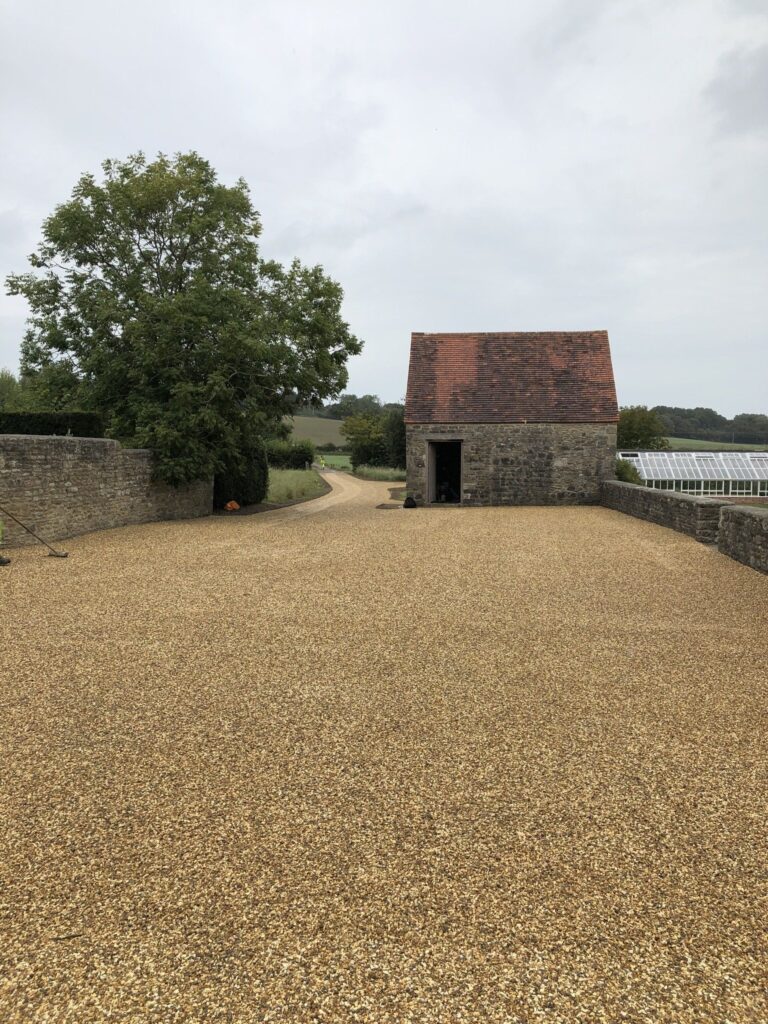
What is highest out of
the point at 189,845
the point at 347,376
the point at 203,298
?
the point at 203,298

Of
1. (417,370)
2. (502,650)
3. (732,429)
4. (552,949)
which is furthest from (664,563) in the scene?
(732,429)

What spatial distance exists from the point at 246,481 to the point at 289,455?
22174 millimetres

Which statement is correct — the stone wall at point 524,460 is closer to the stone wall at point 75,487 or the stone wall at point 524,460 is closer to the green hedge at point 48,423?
the stone wall at point 75,487

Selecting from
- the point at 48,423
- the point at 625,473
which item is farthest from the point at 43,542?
the point at 625,473

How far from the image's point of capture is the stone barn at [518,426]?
834 inches

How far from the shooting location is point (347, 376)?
18.5 metres

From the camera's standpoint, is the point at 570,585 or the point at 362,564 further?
the point at 362,564

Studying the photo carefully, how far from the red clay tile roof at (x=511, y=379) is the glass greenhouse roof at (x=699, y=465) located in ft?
29.6

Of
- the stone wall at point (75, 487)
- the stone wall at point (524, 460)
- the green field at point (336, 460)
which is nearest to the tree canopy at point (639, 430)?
the green field at point (336, 460)

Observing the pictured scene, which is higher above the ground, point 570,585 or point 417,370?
point 417,370

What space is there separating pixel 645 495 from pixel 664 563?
6.41m

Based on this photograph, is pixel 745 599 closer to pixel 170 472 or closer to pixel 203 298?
pixel 170 472

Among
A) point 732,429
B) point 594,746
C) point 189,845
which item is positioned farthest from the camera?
point 732,429

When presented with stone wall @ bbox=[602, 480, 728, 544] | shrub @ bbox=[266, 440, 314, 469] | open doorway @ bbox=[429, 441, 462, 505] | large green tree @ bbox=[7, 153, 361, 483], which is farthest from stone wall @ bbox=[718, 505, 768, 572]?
shrub @ bbox=[266, 440, 314, 469]
